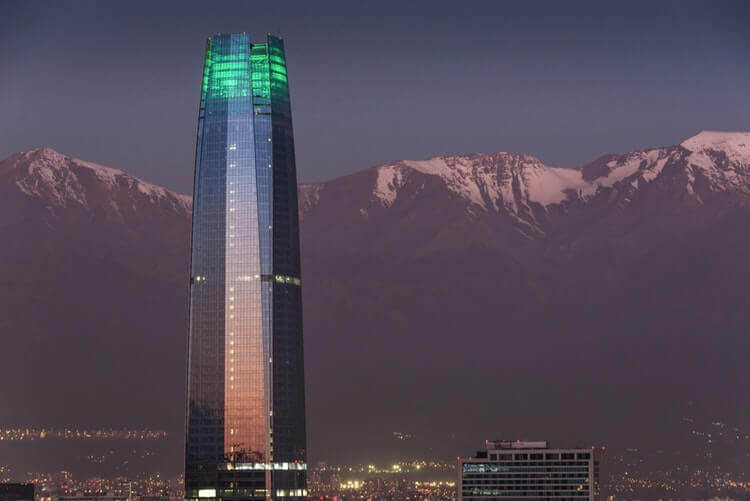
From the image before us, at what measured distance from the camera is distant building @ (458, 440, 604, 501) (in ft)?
545

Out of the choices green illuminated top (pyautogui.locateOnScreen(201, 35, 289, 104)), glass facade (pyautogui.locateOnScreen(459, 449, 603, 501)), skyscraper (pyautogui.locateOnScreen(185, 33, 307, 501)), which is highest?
green illuminated top (pyautogui.locateOnScreen(201, 35, 289, 104))

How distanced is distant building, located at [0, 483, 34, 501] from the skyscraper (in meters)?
26.8

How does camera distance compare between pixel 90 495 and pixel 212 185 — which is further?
pixel 90 495

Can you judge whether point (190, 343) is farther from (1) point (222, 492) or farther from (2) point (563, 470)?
(2) point (563, 470)

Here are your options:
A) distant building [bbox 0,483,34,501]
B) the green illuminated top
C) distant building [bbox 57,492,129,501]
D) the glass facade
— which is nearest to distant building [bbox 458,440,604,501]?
the glass facade

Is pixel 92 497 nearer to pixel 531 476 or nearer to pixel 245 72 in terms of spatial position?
pixel 531 476

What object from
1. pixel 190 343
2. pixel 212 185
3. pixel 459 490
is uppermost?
pixel 212 185

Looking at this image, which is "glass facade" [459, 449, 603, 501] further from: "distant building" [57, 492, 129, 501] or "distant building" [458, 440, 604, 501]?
"distant building" [57, 492, 129, 501]

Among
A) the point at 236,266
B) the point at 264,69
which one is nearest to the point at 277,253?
the point at 236,266

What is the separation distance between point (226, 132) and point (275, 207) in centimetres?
653

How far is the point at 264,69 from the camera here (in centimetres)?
16575

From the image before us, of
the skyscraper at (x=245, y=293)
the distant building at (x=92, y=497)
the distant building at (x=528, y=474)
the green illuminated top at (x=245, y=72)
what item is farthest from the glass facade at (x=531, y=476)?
the distant building at (x=92, y=497)

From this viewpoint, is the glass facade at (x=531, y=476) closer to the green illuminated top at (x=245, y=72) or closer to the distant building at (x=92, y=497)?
the green illuminated top at (x=245, y=72)

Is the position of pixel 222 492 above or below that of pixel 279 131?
below
